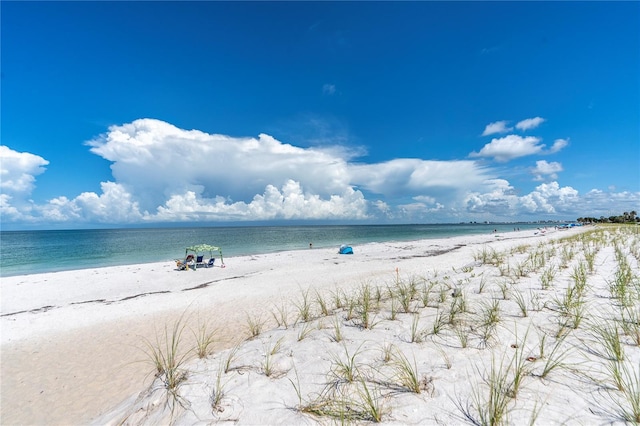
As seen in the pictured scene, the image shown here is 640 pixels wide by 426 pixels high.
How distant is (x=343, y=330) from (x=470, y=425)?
9.79ft

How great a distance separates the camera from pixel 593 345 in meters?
3.79

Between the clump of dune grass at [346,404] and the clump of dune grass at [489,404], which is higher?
the clump of dune grass at [489,404]

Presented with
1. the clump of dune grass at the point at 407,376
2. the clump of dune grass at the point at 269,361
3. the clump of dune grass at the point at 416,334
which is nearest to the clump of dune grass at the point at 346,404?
the clump of dune grass at the point at 407,376

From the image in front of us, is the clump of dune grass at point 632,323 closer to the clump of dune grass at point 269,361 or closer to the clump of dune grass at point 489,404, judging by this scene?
the clump of dune grass at point 489,404

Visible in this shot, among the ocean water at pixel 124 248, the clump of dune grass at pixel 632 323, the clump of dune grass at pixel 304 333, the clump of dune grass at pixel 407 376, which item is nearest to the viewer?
the clump of dune grass at pixel 407 376

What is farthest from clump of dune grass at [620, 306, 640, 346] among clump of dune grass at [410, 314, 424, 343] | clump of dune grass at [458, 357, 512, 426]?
clump of dune grass at [410, 314, 424, 343]

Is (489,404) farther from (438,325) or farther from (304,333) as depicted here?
(304,333)

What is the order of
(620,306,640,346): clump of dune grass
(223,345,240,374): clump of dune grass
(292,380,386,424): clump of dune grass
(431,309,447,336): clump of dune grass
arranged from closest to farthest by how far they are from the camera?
(292,380,386,424): clump of dune grass < (620,306,640,346): clump of dune grass < (223,345,240,374): clump of dune grass < (431,309,447,336): clump of dune grass

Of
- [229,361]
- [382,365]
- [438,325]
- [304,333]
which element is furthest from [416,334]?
[229,361]

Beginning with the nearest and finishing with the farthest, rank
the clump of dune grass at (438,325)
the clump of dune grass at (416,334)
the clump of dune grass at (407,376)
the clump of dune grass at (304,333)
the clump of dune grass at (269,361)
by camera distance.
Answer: the clump of dune grass at (407,376) → the clump of dune grass at (269,361) → the clump of dune grass at (416,334) → the clump of dune grass at (438,325) → the clump of dune grass at (304,333)

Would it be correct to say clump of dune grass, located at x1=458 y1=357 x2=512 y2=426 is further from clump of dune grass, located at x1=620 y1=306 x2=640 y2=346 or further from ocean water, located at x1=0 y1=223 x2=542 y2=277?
ocean water, located at x1=0 y1=223 x2=542 y2=277

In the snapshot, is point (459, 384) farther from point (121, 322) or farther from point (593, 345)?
point (121, 322)

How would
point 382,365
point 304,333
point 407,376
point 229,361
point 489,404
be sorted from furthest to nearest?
point 304,333 < point 229,361 < point 382,365 < point 407,376 < point 489,404

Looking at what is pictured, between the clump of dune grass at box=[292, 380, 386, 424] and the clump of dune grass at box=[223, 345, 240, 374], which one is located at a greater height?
the clump of dune grass at box=[292, 380, 386, 424]
